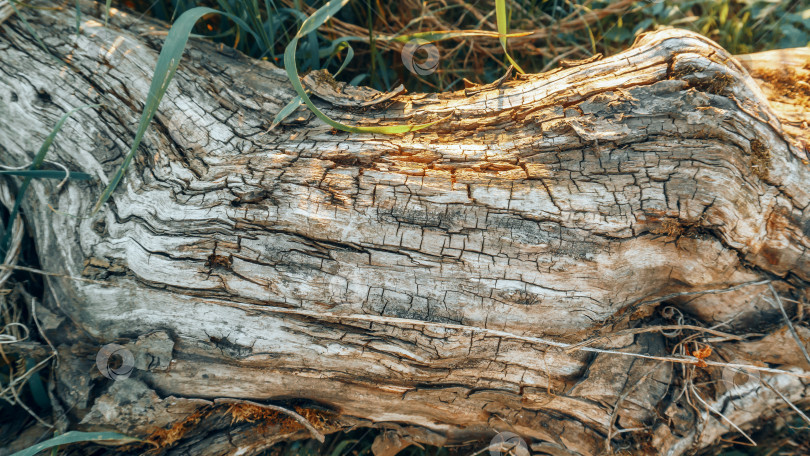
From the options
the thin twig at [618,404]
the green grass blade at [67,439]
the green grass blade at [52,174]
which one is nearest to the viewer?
the green grass blade at [67,439]

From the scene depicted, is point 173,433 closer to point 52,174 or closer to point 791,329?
point 52,174

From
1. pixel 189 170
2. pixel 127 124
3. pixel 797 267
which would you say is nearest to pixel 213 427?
pixel 189 170

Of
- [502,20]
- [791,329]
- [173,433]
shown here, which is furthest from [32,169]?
[791,329]

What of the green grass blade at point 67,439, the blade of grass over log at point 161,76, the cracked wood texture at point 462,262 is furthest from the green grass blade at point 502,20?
the green grass blade at point 67,439

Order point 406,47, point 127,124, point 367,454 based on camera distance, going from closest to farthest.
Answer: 1. point 127,124
2. point 367,454
3. point 406,47

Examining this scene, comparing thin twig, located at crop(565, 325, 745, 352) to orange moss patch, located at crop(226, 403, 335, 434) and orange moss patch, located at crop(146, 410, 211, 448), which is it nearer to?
orange moss patch, located at crop(226, 403, 335, 434)

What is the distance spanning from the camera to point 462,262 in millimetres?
1681

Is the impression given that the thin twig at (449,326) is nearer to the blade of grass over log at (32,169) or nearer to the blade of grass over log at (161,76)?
the blade of grass over log at (161,76)

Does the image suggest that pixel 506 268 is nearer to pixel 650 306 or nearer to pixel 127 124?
pixel 650 306

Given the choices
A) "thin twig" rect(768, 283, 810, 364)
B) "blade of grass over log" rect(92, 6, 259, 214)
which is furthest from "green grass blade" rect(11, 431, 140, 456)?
"thin twig" rect(768, 283, 810, 364)

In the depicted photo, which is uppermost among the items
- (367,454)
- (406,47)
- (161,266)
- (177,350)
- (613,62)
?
(406,47)

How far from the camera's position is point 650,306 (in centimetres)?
178

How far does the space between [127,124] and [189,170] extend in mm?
389

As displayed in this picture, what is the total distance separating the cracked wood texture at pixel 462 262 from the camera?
166cm
